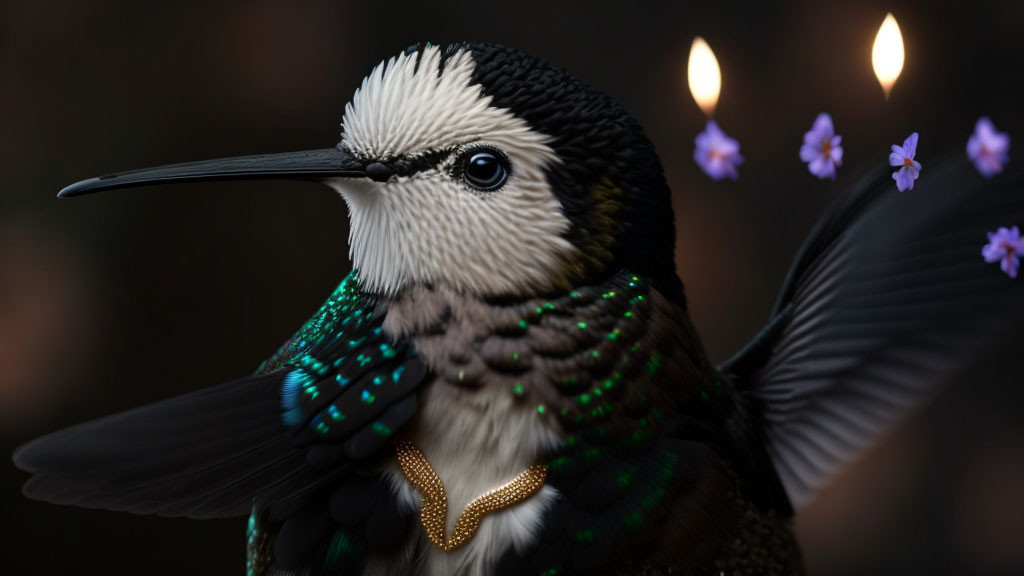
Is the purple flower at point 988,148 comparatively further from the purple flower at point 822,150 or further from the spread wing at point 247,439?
the spread wing at point 247,439

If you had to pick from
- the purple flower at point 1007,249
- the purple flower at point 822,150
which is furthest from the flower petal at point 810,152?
the purple flower at point 1007,249

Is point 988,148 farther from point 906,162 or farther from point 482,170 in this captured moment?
point 482,170

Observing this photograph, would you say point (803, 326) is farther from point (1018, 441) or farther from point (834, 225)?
point (1018, 441)

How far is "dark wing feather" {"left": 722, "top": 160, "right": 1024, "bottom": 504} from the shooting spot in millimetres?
651

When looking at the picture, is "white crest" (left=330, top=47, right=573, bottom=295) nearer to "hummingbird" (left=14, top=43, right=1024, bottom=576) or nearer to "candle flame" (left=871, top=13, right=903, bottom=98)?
"hummingbird" (left=14, top=43, right=1024, bottom=576)

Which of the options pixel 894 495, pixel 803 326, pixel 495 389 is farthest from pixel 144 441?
pixel 894 495

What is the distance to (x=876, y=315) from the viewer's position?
0.67 m

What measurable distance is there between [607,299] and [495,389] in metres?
0.08

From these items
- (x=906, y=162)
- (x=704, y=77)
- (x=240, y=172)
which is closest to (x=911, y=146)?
(x=906, y=162)

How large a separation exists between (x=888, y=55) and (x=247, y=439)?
396 millimetres

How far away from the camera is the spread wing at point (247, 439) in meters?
0.52

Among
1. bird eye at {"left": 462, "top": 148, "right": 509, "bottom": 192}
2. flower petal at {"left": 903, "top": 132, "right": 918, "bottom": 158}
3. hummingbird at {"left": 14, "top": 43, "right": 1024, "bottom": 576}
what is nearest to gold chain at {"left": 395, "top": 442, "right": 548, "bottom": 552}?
hummingbird at {"left": 14, "top": 43, "right": 1024, "bottom": 576}

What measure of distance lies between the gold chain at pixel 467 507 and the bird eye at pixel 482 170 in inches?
5.7

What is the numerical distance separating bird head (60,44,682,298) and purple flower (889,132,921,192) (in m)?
0.13
